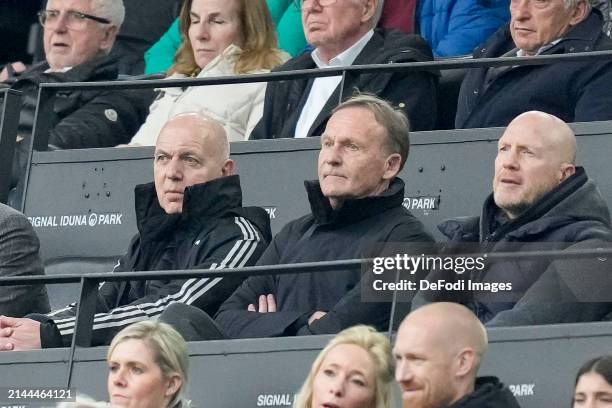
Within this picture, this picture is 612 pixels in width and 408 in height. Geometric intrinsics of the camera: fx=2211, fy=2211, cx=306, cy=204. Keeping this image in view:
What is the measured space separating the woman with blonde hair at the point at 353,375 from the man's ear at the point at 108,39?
5022 mm

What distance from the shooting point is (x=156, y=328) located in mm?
9250

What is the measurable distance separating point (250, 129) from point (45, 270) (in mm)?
1412

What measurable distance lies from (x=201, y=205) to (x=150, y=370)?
180cm

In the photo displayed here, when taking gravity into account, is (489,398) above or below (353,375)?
below

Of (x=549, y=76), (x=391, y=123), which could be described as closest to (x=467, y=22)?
(x=549, y=76)

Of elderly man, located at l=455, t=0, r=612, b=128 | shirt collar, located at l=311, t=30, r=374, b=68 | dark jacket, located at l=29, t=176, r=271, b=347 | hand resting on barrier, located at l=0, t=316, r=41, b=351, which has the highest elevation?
shirt collar, located at l=311, t=30, r=374, b=68

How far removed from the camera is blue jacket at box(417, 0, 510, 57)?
12.8m

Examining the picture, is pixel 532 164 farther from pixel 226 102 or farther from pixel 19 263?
pixel 226 102

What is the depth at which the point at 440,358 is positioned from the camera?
8.66 m

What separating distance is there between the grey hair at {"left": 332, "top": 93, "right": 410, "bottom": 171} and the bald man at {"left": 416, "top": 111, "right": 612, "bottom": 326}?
1.67 ft

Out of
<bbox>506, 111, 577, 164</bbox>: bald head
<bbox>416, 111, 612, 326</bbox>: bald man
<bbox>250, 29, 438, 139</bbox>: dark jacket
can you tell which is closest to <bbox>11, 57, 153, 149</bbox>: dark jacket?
<bbox>250, 29, 438, 139</bbox>: dark jacket

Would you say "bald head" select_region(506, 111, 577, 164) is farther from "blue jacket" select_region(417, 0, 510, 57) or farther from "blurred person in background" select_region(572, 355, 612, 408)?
"blue jacket" select_region(417, 0, 510, 57)

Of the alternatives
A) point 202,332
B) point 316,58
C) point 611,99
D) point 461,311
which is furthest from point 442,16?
point 461,311

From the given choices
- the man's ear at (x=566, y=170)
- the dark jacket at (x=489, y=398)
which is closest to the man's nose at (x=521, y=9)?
the man's ear at (x=566, y=170)
